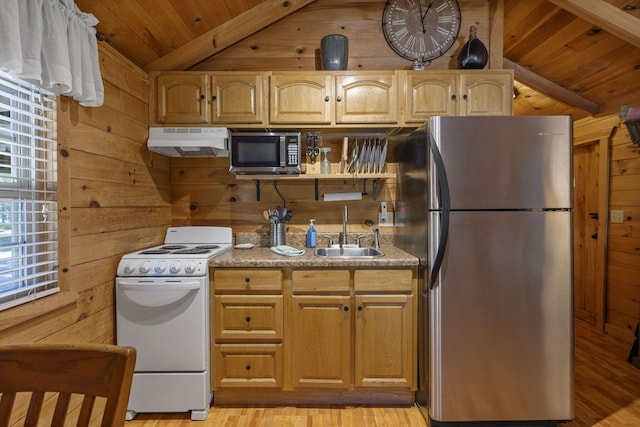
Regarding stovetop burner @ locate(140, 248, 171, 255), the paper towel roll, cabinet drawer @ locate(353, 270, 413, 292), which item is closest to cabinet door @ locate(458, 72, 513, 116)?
the paper towel roll

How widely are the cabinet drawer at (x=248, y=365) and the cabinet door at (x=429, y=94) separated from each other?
5.68ft

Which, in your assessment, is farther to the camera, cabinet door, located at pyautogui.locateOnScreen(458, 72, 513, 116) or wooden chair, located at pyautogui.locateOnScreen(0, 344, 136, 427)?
cabinet door, located at pyautogui.locateOnScreen(458, 72, 513, 116)

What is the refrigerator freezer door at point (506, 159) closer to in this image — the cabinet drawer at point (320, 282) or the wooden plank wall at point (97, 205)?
the cabinet drawer at point (320, 282)

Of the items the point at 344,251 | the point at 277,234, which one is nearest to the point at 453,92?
the point at 344,251

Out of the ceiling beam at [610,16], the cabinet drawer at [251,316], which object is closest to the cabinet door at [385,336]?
the cabinet drawer at [251,316]

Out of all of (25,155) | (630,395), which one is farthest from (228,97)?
(630,395)

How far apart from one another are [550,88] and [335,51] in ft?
7.04

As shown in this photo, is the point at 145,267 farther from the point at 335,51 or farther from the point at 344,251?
the point at 335,51

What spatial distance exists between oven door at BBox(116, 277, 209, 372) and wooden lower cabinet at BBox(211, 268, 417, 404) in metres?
0.14

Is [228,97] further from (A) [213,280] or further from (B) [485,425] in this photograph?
(B) [485,425]

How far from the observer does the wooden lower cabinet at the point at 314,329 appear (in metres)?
1.97

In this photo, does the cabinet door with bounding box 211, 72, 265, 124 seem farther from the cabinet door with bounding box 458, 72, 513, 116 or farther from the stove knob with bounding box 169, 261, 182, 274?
the cabinet door with bounding box 458, 72, 513, 116

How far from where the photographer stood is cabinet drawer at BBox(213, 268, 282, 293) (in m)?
1.97

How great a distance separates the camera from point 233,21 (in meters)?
2.32
